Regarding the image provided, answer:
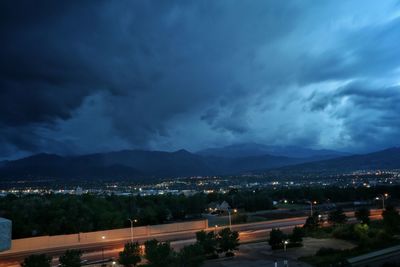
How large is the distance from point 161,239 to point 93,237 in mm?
9831

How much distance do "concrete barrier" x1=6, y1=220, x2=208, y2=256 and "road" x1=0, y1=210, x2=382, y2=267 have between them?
4.80 feet

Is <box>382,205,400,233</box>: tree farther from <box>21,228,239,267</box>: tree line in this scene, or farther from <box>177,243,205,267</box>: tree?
<box>177,243,205,267</box>: tree

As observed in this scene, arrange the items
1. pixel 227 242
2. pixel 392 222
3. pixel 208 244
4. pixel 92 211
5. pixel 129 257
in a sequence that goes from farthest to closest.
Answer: pixel 92 211 → pixel 392 222 → pixel 227 242 → pixel 208 244 → pixel 129 257

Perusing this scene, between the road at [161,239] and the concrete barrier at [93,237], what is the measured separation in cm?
146

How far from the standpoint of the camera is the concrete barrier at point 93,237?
54481 mm

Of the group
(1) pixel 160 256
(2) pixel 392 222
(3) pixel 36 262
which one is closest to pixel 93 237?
(1) pixel 160 256

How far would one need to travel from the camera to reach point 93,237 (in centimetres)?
6119

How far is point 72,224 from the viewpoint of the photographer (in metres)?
66.1

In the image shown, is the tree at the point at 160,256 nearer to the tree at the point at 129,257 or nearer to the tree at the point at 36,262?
the tree at the point at 129,257

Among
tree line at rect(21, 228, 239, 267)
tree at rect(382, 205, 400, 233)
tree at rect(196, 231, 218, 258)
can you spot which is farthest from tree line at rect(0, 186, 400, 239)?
tree at rect(382, 205, 400, 233)

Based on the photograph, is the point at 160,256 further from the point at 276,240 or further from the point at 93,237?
the point at 93,237

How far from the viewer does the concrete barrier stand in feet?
179

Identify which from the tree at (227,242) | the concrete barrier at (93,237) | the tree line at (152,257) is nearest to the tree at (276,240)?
the tree at (227,242)

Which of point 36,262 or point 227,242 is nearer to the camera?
point 36,262
